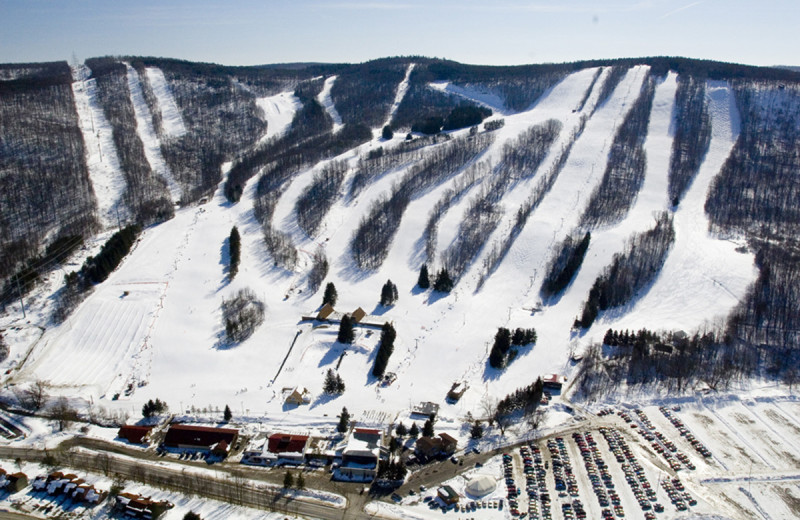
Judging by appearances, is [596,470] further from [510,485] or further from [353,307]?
[353,307]

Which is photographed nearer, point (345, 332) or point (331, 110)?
point (345, 332)

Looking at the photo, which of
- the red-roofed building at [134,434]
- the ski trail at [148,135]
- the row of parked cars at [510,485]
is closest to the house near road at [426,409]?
the row of parked cars at [510,485]

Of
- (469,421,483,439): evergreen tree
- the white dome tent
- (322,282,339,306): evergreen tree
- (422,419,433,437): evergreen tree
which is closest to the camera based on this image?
the white dome tent

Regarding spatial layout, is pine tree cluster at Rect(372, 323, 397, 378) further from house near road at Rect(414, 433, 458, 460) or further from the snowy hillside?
house near road at Rect(414, 433, 458, 460)

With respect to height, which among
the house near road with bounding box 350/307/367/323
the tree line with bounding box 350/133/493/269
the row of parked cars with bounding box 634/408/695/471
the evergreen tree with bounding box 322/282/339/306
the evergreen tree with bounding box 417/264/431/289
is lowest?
the row of parked cars with bounding box 634/408/695/471

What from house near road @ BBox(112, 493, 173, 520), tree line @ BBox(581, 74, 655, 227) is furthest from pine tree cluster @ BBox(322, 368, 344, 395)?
tree line @ BBox(581, 74, 655, 227)

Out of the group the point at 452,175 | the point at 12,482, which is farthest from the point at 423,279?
the point at 12,482

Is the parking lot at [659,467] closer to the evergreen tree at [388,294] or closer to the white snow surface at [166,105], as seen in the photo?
the evergreen tree at [388,294]
